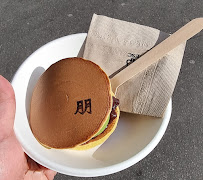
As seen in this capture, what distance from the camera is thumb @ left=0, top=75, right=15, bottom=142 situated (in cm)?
72

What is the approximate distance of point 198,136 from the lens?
4.10ft

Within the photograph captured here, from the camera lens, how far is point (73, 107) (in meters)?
0.65

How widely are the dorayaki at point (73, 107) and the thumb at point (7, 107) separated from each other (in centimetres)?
6

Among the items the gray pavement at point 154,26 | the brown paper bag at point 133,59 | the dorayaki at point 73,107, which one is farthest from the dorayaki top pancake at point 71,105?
the gray pavement at point 154,26

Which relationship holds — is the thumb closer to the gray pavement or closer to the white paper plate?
the white paper plate

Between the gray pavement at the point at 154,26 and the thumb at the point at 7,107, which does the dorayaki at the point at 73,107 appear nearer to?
the thumb at the point at 7,107

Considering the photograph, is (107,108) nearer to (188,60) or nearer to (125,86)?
(125,86)

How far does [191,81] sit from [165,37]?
67 centimetres

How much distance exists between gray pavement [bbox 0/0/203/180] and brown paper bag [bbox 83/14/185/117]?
55 centimetres

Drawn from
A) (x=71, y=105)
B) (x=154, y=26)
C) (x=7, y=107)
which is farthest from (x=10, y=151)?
(x=154, y=26)

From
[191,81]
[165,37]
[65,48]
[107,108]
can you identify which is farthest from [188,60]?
[107,108]

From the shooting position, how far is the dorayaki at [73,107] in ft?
2.07

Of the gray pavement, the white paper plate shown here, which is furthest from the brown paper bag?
the gray pavement

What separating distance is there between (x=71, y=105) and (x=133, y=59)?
0.24 meters
